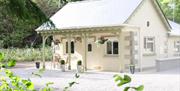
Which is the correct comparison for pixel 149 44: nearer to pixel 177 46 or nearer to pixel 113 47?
pixel 113 47

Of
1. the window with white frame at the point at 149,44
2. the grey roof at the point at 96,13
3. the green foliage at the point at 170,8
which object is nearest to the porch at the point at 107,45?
the grey roof at the point at 96,13

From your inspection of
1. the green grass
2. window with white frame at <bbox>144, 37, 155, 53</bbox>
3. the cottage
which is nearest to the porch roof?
the cottage

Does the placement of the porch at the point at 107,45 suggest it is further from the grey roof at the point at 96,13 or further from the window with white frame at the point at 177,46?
the window with white frame at the point at 177,46

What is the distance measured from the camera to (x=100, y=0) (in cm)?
2488

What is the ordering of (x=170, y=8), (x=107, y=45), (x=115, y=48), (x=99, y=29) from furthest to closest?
(x=170, y=8) < (x=107, y=45) < (x=115, y=48) < (x=99, y=29)

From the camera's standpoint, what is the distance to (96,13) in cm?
2317

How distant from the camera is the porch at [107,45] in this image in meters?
20.7

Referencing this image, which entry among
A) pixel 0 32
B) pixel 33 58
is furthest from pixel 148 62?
pixel 0 32

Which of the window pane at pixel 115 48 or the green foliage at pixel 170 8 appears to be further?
the green foliage at pixel 170 8

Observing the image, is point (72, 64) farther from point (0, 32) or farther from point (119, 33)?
point (0, 32)

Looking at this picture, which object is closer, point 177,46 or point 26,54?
point 177,46

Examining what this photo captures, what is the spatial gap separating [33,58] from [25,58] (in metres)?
0.87

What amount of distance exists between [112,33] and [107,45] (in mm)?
1419

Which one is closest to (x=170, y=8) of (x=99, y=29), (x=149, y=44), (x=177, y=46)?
(x=177, y=46)
